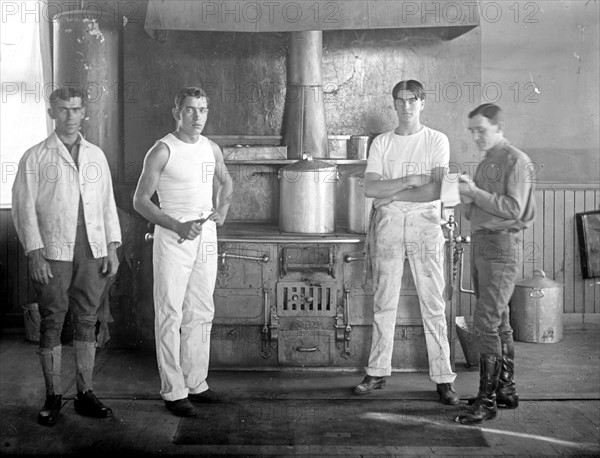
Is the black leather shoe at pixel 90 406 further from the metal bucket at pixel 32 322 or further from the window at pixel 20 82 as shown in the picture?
the window at pixel 20 82

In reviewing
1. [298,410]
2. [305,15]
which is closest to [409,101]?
[305,15]

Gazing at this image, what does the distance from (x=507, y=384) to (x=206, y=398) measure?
5.71ft

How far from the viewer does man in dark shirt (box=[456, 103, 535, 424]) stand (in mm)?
3982

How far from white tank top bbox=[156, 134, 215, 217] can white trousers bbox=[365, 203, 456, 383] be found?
1.10 m

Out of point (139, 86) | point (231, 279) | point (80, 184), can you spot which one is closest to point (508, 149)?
point (231, 279)

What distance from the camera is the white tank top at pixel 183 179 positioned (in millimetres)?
4121

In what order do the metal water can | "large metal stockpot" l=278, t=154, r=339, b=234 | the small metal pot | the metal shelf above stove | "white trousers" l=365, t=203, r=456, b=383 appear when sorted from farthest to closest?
the metal water can < the small metal pot < "large metal stockpot" l=278, t=154, r=339, b=234 < the metal shelf above stove < "white trousers" l=365, t=203, r=456, b=383

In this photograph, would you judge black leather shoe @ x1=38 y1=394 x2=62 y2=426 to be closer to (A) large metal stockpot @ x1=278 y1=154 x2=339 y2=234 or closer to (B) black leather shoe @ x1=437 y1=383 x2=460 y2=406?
(A) large metal stockpot @ x1=278 y1=154 x2=339 y2=234

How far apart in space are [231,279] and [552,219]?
9.74ft

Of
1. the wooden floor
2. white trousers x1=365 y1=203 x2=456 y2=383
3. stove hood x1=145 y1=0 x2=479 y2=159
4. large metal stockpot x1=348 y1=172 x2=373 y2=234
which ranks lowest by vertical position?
the wooden floor

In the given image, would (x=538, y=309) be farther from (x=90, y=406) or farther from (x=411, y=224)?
(x=90, y=406)

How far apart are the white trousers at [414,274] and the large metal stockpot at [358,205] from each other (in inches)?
20.0

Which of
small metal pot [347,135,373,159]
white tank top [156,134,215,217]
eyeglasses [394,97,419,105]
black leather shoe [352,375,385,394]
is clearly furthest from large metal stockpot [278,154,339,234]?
black leather shoe [352,375,385,394]

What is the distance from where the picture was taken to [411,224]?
444 centimetres
